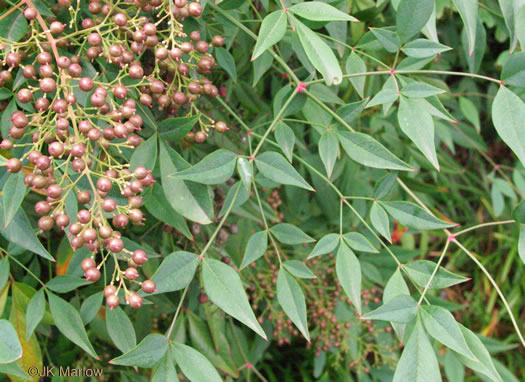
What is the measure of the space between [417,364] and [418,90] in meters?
0.41

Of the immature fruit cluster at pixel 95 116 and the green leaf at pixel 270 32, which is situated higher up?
the green leaf at pixel 270 32

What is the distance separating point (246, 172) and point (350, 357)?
104cm

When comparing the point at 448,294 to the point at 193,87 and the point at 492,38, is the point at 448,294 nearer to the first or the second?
the point at 492,38

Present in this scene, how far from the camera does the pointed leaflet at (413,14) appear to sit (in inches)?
30.6

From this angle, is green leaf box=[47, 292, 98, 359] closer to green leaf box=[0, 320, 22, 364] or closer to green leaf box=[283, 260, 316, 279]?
green leaf box=[0, 320, 22, 364]

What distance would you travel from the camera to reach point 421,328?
2.48 feet

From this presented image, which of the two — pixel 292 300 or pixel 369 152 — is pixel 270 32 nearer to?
pixel 369 152

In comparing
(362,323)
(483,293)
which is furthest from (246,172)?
(483,293)

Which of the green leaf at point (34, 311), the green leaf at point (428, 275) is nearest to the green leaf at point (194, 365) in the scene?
the green leaf at point (34, 311)

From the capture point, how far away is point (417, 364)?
73 cm

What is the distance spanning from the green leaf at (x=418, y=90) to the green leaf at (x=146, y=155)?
408 mm

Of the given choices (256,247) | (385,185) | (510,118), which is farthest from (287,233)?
(510,118)

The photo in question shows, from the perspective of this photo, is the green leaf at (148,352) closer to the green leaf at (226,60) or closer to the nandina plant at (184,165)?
the nandina plant at (184,165)

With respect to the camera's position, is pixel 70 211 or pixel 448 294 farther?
pixel 448 294
